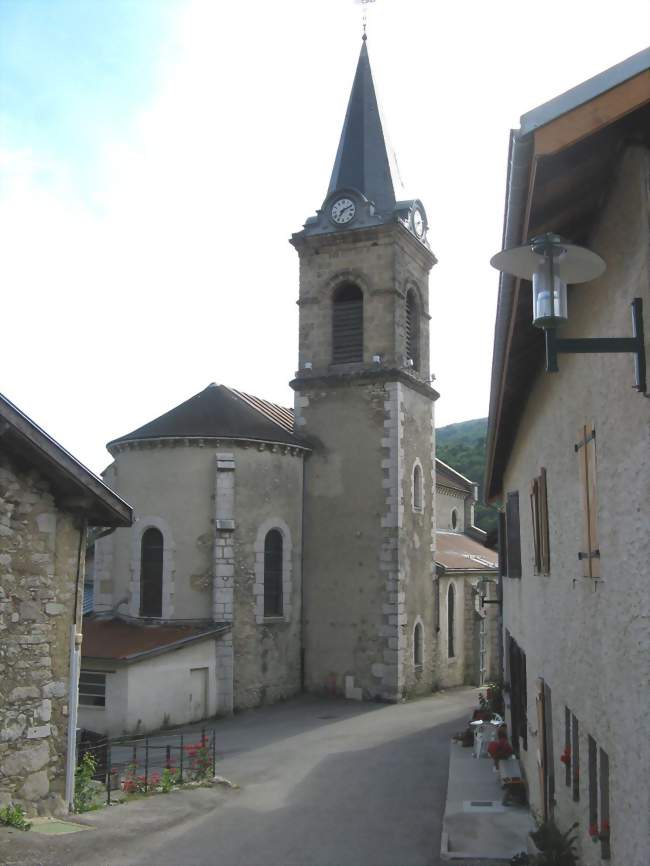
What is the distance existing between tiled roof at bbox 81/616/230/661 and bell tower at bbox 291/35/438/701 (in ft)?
12.8

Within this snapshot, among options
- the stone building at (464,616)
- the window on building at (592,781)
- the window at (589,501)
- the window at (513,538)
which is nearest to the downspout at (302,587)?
the stone building at (464,616)

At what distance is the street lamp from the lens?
409 centimetres

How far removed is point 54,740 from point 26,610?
1547mm

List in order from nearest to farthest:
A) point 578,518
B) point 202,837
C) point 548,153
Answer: point 548,153, point 578,518, point 202,837

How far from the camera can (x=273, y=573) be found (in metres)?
22.6

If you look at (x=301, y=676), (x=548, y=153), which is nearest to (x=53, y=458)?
(x=548, y=153)

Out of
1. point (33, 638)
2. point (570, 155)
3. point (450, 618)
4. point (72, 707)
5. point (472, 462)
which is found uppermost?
point (472, 462)

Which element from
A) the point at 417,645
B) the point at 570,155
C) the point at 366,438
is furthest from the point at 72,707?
the point at 417,645

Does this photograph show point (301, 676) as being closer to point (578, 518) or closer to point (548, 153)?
point (578, 518)

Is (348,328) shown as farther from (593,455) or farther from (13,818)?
(593,455)

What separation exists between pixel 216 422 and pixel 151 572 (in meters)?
4.39

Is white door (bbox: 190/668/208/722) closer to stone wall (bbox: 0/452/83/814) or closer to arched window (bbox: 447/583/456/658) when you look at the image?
arched window (bbox: 447/583/456/658)

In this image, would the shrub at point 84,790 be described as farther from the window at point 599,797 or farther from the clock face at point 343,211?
the clock face at point 343,211

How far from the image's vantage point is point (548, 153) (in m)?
3.82
